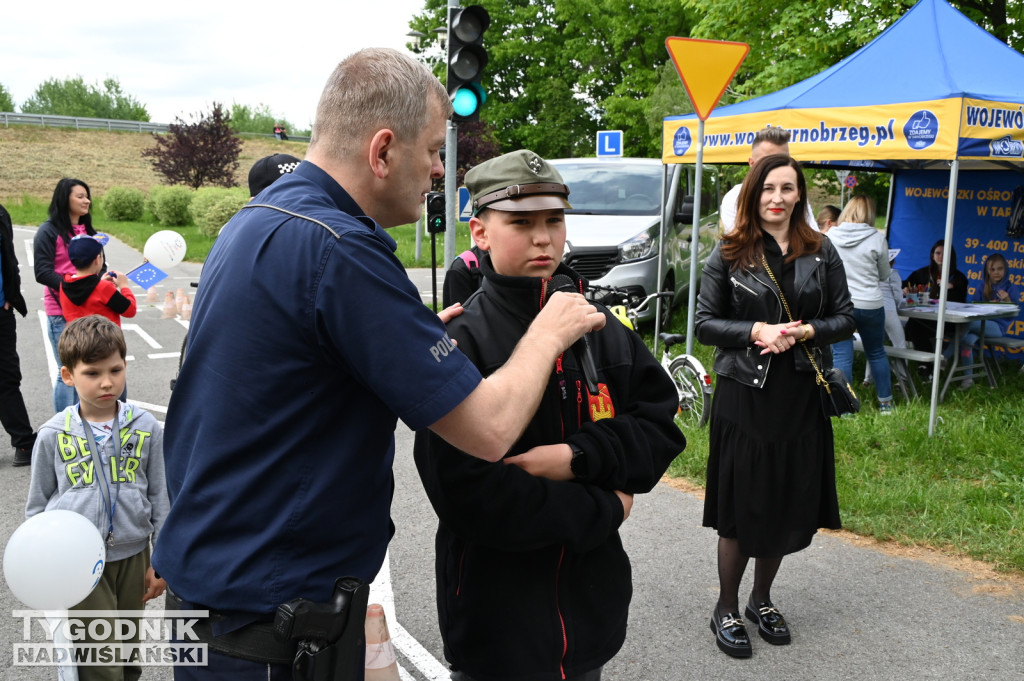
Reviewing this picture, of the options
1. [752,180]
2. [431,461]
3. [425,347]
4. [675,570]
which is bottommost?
[675,570]

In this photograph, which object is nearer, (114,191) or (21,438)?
(21,438)

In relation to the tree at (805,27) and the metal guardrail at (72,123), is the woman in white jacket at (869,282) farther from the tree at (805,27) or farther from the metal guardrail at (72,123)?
the metal guardrail at (72,123)

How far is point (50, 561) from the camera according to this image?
2344 mm

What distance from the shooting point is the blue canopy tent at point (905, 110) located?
246 inches

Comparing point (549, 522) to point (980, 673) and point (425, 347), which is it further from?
point (980, 673)

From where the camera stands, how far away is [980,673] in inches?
141

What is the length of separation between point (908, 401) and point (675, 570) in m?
4.19

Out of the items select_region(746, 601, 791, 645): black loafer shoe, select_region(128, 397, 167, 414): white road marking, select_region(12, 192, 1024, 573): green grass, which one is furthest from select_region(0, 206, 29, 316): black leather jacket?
select_region(746, 601, 791, 645): black loafer shoe

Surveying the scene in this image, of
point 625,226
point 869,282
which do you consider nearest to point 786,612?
point 869,282

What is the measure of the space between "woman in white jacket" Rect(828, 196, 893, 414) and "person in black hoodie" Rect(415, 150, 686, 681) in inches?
241

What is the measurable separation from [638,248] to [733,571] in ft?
23.4

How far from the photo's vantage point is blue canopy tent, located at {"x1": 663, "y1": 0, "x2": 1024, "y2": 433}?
6.25 metres

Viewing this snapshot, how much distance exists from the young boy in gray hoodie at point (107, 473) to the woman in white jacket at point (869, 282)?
250 inches

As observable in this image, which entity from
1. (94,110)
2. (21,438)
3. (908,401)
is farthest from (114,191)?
(94,110)
